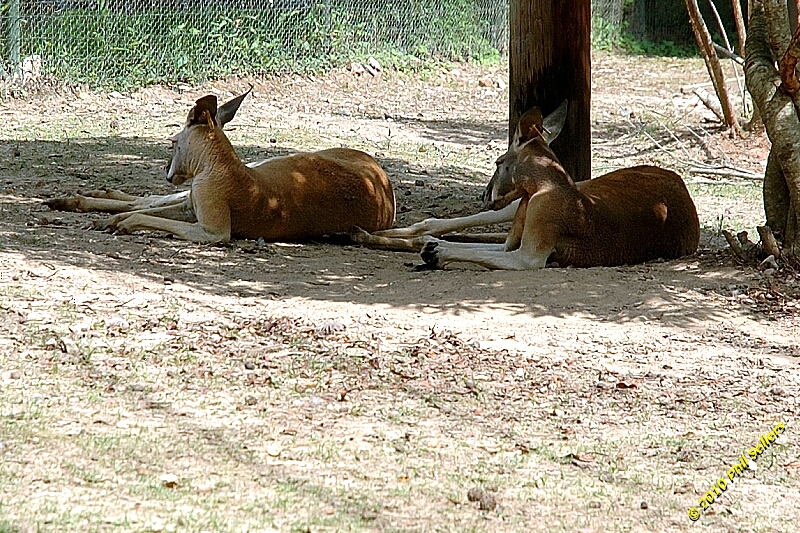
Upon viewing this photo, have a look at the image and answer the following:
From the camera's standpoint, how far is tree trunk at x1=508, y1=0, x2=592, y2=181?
27.5 ft

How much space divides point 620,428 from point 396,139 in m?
8.98

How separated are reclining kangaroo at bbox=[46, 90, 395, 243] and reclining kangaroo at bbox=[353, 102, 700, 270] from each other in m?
0.56

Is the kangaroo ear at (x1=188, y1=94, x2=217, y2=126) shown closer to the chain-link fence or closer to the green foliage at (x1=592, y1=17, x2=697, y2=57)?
the chain-link fence

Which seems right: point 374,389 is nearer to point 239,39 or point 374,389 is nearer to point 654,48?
point 239,39

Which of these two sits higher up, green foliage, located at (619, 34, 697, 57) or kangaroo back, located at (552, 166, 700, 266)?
green foliage, located at (619, 34, 697, 57)

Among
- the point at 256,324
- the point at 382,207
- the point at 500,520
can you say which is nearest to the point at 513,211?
the point at 382,207

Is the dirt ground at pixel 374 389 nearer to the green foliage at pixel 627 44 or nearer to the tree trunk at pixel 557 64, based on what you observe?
the tree trunk at pixel 557 64

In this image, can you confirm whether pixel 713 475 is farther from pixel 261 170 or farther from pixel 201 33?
pixel 201 33

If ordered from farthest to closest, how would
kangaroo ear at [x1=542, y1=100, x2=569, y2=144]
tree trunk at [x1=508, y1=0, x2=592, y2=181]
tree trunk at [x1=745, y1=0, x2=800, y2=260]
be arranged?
tree trunk at [x1=508, y1=0, x2=592, y2=181] → kangaroo ear at [x1=542, y1=100, x2=569, y2=144] → tree trunk at [x1=745, y1=0, x2=800, y2=260]

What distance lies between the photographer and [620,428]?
14.4 feet

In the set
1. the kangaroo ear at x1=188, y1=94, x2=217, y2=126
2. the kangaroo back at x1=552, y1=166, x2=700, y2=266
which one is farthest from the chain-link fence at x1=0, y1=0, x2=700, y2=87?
the kangaroo back at x1=552, y1=166, x2=700, y2=266

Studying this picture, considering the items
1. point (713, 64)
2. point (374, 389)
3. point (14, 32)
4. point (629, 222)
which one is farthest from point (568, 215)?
point (14, 32)

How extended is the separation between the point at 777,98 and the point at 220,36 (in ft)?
33.7

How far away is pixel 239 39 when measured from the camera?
15867 mm
